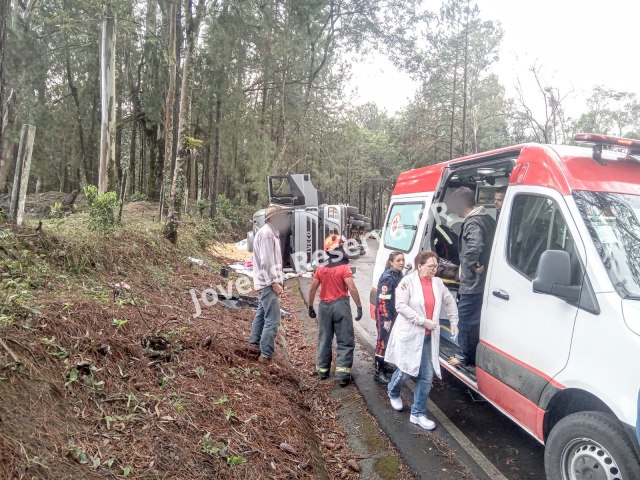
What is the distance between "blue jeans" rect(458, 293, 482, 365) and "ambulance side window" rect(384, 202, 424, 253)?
1309 millimetres

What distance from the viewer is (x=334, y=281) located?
5.17 meters

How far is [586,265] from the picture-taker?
2855mm

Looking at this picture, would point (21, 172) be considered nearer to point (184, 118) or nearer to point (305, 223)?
point (184, 118)

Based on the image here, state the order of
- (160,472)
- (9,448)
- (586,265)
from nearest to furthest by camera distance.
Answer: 1. (9,448)
2. (160,472)
3. (586,265)

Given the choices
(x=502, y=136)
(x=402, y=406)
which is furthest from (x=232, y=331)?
(x=502, y=136)

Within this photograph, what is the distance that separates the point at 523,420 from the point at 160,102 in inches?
884

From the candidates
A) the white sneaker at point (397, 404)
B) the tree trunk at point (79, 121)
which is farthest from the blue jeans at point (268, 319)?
the tree trunk at point (79, 121)

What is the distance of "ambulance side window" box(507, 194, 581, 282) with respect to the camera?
329cm

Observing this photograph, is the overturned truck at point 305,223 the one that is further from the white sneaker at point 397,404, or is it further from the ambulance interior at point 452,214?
the white sneaker at point 397,404

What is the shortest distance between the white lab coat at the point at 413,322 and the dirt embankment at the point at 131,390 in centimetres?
100

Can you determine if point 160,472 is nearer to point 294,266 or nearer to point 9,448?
point 9,448

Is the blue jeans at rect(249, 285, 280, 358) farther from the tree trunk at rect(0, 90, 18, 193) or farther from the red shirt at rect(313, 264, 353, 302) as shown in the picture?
the tree trunk at rect(0, 90, 18, 193)

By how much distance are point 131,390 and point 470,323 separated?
3187 millimetres

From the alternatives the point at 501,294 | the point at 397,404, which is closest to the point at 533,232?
the point at 501,294
